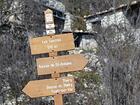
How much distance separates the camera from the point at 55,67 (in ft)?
22.7

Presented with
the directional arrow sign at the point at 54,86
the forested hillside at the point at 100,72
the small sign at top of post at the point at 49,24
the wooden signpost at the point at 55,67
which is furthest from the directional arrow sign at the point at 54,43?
the forested hillside at the point at 100,72

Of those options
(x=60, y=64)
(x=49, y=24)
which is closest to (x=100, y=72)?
(x=49, y=24)

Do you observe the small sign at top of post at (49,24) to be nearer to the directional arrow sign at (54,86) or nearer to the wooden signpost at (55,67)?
the wooden signpost at (55,67)

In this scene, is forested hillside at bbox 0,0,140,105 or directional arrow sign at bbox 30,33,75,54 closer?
directional arrow sign at bbox 30,33,75,54

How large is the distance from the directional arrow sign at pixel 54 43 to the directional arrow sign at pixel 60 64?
168 millimetres

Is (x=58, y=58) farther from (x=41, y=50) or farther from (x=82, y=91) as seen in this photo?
(x=82, y=91)

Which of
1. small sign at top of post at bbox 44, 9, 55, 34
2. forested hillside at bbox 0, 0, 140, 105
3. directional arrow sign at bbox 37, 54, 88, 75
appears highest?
small sign at top of post at bbox 44, 9, 55, 34

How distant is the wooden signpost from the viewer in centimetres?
687

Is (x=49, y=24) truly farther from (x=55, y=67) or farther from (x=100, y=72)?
(x=100, y=72)

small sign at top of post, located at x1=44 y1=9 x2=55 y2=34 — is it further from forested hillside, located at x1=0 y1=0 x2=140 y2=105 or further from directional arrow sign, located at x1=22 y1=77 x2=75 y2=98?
forested hillside, located at x1=0 y1=0 x2=140 y2=105

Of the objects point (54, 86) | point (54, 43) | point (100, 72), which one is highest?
point (54, 43)

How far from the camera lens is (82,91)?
1125 cm

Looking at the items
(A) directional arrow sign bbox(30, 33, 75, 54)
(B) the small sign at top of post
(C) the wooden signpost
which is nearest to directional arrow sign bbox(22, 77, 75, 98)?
(C) the wooden signpost

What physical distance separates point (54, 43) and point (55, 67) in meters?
0.41
